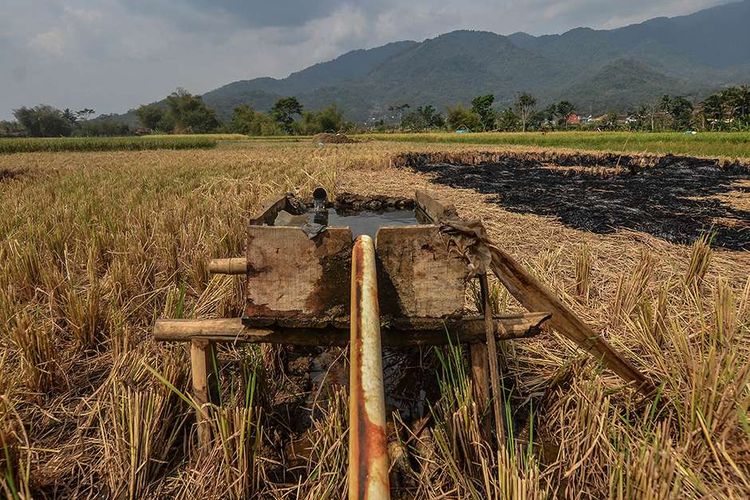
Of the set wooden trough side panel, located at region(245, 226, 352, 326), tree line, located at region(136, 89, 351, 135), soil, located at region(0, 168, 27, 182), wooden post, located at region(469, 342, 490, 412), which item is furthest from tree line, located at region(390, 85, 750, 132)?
soil, located at region(0, 168, 27, 182)

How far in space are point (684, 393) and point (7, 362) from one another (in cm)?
345

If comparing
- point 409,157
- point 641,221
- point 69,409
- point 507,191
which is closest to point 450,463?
point 69,409

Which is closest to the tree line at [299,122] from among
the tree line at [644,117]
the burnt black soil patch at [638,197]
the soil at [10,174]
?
the tree line at [644,117]

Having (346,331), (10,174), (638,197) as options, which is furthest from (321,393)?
(10,174)

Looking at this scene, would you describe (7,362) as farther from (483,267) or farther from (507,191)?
(507,191)

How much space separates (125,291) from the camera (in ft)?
9.45

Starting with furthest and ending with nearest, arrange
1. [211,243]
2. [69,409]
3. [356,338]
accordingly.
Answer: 1. [211,243]
2. [69,409]
3. [356,338]

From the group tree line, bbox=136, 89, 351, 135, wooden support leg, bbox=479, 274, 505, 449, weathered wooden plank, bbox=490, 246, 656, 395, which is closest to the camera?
wooden support leg, bbox=479, 274, 505, 449

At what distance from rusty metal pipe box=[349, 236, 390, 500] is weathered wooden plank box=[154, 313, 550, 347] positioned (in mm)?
440

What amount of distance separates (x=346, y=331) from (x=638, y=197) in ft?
27.7

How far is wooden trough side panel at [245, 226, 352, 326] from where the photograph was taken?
1799mm

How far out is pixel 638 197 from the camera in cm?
812

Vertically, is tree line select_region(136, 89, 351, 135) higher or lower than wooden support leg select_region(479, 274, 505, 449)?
higher

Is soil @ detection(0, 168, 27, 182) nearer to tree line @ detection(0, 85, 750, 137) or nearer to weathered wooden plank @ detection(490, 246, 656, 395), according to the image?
weathered wooden plank @ detection(490, 246, 656, 395)
